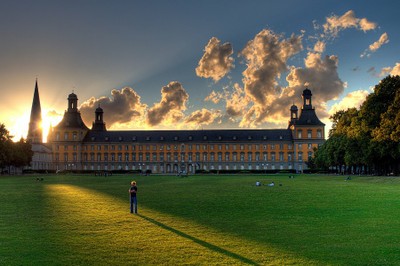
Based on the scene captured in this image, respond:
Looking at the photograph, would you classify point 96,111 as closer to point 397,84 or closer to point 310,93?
point 310,93

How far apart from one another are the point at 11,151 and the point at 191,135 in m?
67.4

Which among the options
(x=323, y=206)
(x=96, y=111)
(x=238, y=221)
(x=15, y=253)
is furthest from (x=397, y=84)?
(x=96, y=111)

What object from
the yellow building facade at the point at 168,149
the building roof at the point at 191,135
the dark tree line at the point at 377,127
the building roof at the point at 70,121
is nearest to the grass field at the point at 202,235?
the dark tree line at the point at 377,127

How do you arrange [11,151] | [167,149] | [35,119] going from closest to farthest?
[11,151] → [167,149] → [35,119]

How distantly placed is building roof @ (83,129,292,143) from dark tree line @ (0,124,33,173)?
45.7 m

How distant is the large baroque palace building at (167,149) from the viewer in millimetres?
141250

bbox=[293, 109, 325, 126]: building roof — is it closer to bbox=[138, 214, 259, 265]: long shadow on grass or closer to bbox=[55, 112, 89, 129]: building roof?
bbox=[55, 112, 89, 129]: building roof

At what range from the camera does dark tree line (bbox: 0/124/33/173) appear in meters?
81.6

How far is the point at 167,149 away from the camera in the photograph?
14412cm

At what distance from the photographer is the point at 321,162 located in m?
97.6

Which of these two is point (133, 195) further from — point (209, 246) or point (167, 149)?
point (167, 149)

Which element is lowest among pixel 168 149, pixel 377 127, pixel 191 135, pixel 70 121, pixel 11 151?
pixel 11 151

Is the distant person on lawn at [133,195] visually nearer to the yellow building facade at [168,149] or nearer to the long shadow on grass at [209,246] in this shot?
the long shadow on grass at [209,246]

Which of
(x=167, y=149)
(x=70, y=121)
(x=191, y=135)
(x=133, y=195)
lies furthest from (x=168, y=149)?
(x=133, y=195)
